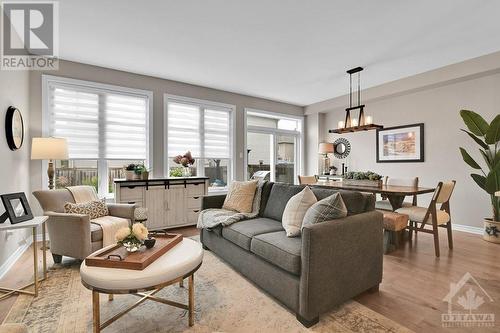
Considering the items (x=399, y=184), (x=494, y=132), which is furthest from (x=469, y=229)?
(x=494, y=132)

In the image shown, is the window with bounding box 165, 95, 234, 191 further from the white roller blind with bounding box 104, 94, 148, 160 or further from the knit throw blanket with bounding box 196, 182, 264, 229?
the knit throw blanket with bounding box 196, 182, 264, 229

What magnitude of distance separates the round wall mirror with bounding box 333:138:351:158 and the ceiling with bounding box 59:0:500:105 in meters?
1.88

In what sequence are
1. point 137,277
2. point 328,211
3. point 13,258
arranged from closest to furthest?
point 137,277, point 328,211, point 13,258

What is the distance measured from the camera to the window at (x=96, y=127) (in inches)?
150

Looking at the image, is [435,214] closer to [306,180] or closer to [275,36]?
[306,180]

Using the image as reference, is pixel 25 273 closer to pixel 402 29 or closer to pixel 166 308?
pixel 166 308

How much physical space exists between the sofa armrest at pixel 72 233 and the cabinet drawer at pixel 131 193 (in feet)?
3.79

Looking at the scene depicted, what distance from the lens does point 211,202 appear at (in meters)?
3.44

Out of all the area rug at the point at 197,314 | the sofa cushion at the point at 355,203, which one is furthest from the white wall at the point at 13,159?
the sofa cushion at the point at 355,203

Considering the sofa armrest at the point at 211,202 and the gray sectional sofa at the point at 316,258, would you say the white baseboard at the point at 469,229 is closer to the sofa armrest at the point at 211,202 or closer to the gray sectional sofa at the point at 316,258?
the gray sectional sofa at the point at 316,258

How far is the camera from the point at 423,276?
2525 mm

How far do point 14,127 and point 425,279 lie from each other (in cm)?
475

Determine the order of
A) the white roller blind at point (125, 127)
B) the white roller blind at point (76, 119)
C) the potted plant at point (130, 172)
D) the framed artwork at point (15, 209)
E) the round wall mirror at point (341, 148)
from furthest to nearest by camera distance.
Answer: the round wall mirror at point (341, 148), the white roller blind at point (125, 127), the potted plant at point (130, 172), the white roller blind at point (76, 119), the framed artwork at point (15, 209)

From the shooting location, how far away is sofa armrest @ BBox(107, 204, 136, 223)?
125 inches
